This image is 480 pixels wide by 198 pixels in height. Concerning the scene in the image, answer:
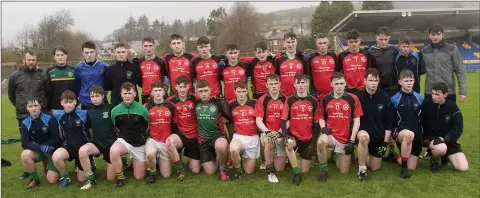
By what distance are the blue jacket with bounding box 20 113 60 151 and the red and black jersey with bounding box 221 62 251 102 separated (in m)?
2.48

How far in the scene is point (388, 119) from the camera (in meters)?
5.09

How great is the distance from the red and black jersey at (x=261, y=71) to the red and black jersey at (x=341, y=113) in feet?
3.83

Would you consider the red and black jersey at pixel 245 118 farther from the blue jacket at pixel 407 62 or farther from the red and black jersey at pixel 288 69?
the blue jacket at pixel 407 62

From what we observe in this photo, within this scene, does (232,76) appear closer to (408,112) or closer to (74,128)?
→ (74,128)

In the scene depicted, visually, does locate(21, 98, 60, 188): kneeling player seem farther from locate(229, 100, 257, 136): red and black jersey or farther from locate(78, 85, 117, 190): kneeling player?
locate(229, 100, 257, 136): red and black jersey

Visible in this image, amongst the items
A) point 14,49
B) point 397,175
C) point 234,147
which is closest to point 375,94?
point 397,175

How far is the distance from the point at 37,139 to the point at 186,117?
207cm

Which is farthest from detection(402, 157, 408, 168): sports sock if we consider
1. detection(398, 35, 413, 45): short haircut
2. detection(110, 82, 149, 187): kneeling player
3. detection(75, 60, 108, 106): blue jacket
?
detection(75, 60, 108, 106): blue jacket

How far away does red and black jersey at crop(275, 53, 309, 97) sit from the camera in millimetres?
5645

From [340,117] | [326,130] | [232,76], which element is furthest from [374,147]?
[232,76]

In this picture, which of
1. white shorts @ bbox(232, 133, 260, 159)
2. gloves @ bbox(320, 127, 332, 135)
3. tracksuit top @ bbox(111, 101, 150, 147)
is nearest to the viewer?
gloves @ bbox(320, 127, 332, 135)

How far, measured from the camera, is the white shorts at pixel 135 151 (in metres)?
5.01

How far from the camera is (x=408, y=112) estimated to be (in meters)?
5.03

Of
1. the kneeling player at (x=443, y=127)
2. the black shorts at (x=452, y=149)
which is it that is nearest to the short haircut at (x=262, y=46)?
the kneeling player at (x=443, y=127)
